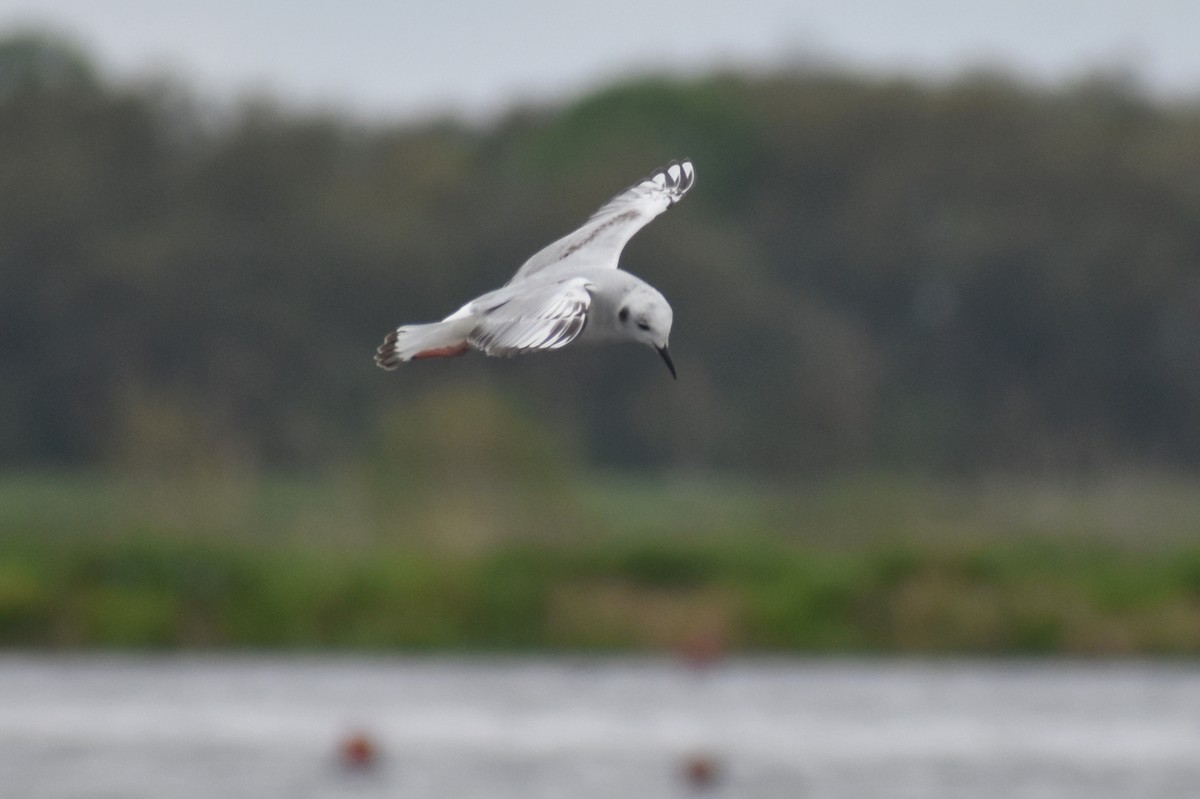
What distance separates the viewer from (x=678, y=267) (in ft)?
149

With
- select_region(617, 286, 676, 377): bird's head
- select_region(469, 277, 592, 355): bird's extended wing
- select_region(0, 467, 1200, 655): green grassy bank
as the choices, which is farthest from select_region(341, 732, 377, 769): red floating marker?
select_region(617, 286, 676, 377): bird's head

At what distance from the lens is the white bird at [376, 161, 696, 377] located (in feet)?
29.0

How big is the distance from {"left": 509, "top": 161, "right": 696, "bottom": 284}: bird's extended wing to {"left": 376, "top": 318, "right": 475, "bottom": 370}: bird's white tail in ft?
1.57

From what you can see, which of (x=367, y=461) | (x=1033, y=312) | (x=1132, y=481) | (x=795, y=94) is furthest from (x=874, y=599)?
(x=795, y=94)

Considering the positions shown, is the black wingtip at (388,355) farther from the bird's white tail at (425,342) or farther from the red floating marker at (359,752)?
the red floating marker at (359,752)

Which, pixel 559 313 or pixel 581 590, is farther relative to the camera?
pixel 581 590

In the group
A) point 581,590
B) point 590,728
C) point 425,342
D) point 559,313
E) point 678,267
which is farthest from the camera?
point 678,267

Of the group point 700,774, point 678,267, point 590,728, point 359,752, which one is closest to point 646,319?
point 700,774

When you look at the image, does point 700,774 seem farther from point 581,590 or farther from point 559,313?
point 559,313

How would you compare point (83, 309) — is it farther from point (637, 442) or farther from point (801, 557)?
point (801, 557)

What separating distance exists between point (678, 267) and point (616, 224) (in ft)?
114

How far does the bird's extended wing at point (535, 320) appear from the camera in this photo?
342 inches

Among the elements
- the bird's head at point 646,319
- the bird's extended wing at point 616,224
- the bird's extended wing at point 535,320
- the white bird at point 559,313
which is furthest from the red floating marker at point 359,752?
the bird's head at point 646,319

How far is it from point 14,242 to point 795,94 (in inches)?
606
